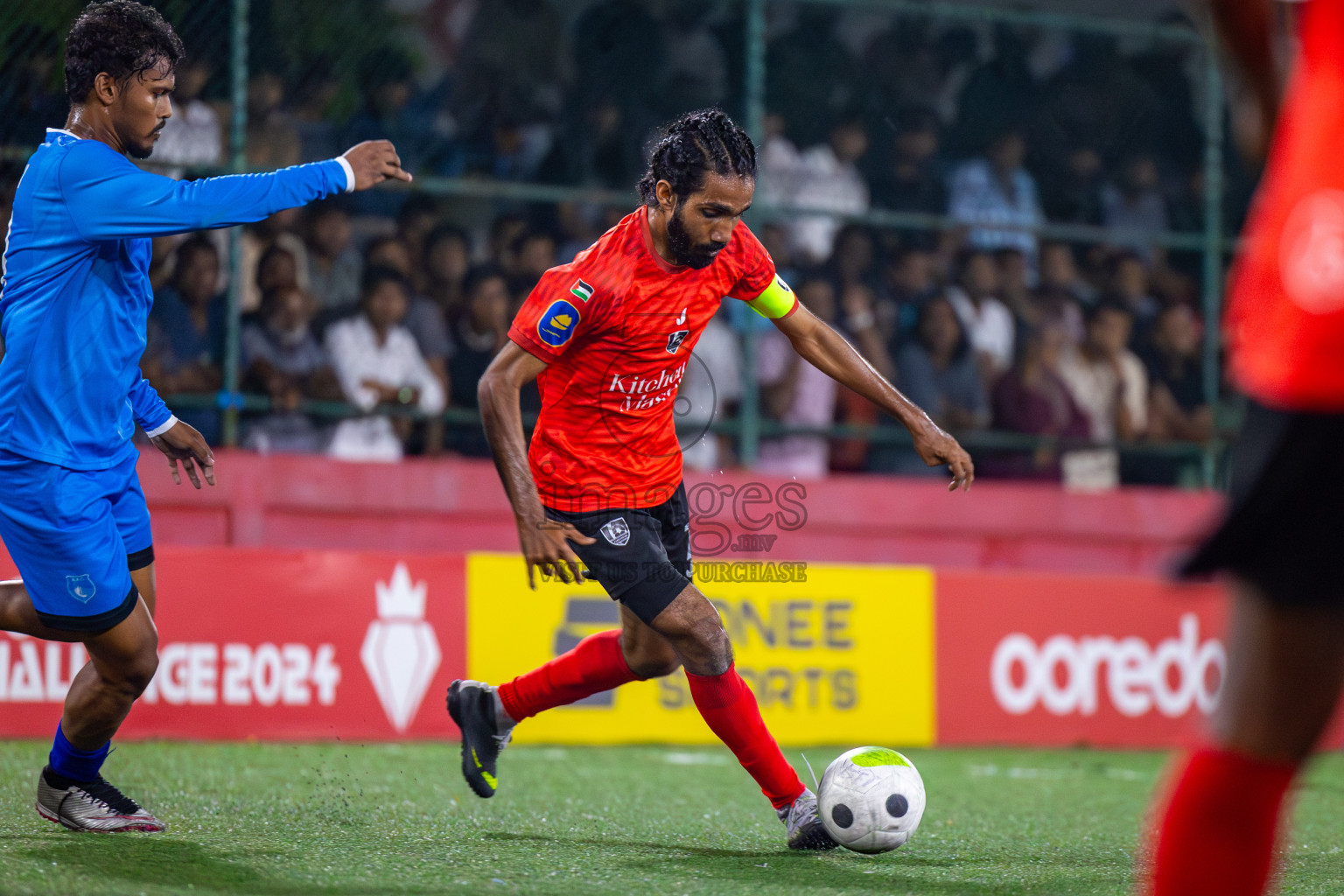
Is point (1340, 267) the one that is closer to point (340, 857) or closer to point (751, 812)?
point (340, 857)

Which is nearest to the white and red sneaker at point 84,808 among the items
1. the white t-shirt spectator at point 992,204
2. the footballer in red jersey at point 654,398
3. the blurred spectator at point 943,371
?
the footballer in red jersey at point 654,398

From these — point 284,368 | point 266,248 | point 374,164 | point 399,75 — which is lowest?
point 284,368

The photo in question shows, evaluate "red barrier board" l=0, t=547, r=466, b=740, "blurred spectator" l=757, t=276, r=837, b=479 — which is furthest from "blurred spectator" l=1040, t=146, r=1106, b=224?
"red barrier board" l=0, t=547, r=466, b=740

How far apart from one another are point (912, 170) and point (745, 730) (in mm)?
6585

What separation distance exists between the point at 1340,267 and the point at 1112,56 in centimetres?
887

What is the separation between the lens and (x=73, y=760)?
13.8ft

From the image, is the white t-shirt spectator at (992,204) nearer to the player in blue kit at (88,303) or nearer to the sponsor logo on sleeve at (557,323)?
the sponsor logo on sleeve at (557,323)

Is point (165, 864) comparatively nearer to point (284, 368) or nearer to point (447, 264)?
point (284, 368)

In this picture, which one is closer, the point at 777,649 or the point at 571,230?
the point at 777,649

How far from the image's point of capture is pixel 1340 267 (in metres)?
1.98

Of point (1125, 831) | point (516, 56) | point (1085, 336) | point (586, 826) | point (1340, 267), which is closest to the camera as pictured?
point (1340, 267)

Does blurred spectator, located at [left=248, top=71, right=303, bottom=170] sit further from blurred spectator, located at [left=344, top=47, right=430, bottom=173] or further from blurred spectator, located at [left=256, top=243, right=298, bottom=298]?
blurred spectator, located at [left=344, top=47, right=430, bottom=173]

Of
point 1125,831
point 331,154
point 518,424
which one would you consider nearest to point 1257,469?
point 518,424

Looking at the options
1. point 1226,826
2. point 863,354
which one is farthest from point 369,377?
point 1226,826
